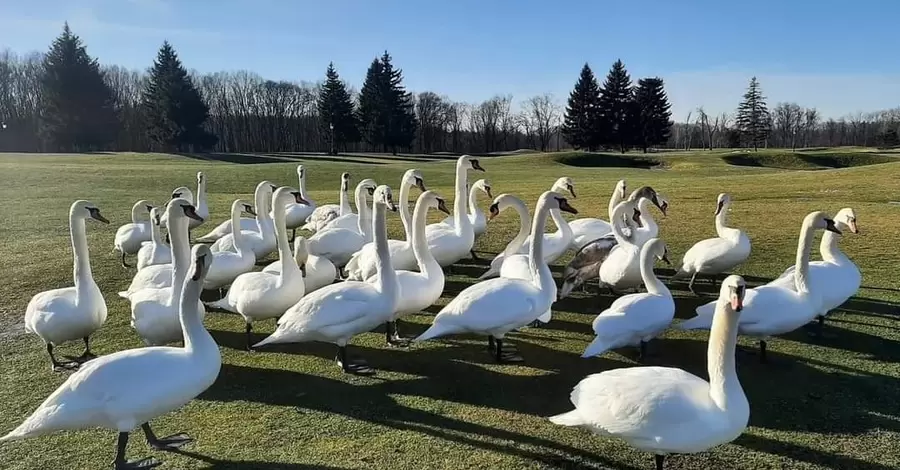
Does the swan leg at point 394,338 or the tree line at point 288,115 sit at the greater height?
the tree line at point 288,115

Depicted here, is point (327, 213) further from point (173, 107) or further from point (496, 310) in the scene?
point (173, 107)

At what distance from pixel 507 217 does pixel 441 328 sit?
960cm

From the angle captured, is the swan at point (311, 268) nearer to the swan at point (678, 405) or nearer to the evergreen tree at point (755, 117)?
the swan at point (678, 405)

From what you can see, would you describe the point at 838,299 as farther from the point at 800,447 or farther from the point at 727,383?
the point at 727,383

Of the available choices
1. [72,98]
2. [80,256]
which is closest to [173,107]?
[72,98]

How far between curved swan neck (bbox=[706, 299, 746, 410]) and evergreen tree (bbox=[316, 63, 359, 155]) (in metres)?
59.1

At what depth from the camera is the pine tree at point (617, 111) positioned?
64500 mm

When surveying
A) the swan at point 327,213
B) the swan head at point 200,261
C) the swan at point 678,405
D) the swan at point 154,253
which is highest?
the swan head at point 200,261

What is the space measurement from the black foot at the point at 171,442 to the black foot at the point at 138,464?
0.10m

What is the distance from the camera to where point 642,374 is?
401 centimetres

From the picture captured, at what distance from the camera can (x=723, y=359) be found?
3.77m

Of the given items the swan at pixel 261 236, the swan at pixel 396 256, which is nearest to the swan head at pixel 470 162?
the swan at pixel 396 256

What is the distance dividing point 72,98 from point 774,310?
60.3 metres

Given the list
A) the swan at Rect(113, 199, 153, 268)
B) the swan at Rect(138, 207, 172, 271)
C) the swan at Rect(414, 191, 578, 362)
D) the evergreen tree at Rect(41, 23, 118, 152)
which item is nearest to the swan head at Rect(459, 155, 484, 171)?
the swan at Rect(138, 207, 172, 271)
